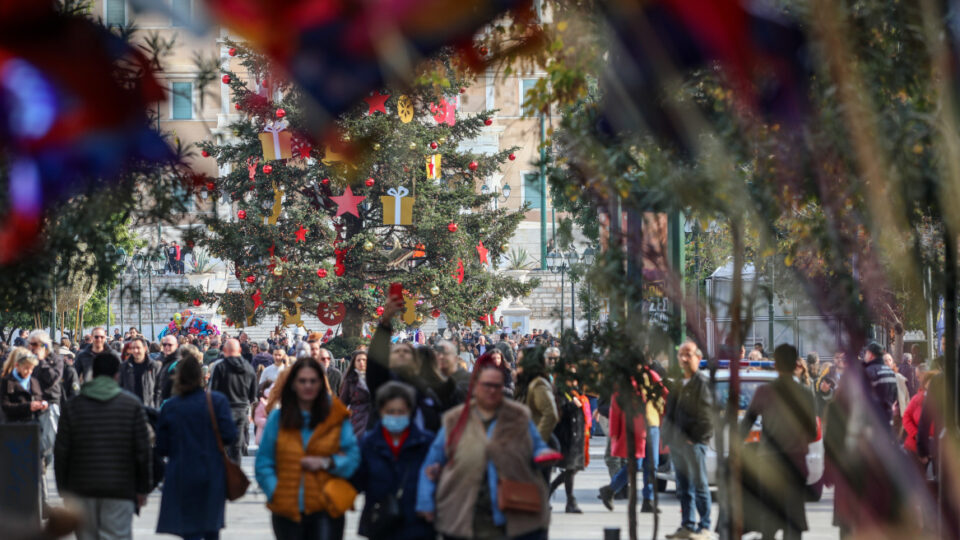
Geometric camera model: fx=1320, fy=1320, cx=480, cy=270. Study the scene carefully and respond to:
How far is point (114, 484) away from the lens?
800 cm

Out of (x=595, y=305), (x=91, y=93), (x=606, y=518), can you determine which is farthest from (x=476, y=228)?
(x=91, y=93)

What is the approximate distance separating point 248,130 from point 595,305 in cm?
2388

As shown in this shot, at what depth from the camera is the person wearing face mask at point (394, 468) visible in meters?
7.47

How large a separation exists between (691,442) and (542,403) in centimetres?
147

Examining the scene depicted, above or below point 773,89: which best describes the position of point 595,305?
below

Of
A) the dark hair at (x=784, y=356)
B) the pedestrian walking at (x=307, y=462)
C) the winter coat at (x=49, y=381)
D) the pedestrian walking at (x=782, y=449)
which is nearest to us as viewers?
the pedestrian walking at (x=307, y=462)

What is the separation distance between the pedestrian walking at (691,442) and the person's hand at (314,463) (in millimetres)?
4597

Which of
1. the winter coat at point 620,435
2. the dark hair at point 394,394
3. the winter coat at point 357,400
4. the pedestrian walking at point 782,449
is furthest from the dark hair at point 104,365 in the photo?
the winter coat at point 620,435

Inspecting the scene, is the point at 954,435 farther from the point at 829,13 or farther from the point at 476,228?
the point at 476,228

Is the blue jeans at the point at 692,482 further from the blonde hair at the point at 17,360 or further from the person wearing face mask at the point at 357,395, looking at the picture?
the blonde hair at the point at 17,360

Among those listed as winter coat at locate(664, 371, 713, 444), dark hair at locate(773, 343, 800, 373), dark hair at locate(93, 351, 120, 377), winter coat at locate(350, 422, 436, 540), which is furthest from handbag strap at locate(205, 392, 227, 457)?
winter coat at locate(664, 371, 713, 444)

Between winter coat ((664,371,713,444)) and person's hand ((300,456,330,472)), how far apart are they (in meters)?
4.57

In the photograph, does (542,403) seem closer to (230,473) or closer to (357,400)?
(357,400)

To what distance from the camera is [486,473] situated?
23.2ft
